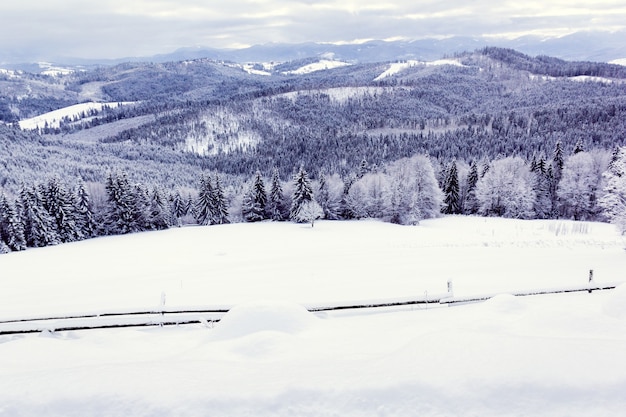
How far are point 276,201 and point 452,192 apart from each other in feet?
114

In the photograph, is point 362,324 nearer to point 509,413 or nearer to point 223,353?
point 223,353

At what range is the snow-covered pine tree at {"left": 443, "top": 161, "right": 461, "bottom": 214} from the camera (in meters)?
73.1

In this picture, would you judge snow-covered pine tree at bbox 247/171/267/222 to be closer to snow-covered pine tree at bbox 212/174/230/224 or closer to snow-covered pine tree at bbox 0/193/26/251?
snow-covered pine tree at bbox 212/174/230/224

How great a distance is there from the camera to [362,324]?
11797mm

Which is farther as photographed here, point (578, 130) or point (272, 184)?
point (578, 130)

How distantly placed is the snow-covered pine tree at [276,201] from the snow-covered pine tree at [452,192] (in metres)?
31.6

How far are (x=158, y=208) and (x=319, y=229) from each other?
25.6 metres

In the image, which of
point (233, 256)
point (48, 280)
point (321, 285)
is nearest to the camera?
point (321, 285)

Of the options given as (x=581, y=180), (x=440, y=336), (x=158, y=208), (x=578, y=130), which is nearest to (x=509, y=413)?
(x=440, y=336)

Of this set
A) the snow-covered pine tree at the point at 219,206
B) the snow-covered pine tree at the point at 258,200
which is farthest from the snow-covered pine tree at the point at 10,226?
the snow-covered pine tree at the point at 258,200

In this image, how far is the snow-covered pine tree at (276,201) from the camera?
210 ft

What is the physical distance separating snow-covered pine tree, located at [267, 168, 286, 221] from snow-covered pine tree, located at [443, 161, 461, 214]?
1244 inches

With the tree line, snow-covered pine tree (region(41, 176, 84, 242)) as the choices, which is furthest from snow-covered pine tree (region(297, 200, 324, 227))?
snow-covered pine tree (region(41, 176, 84, 242))

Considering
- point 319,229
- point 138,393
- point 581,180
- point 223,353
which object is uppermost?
point 138,393
